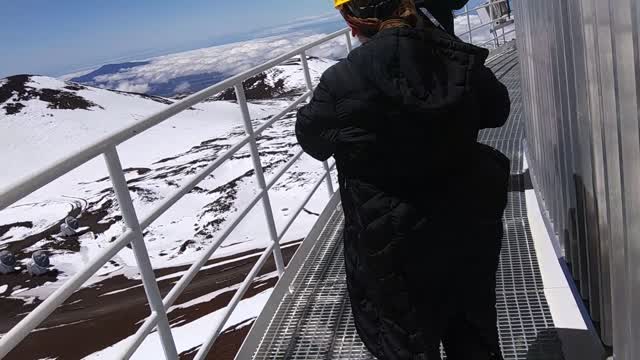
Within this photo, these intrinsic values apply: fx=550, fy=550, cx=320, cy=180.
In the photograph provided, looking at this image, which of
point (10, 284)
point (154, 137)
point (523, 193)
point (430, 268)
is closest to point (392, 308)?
point (430, 268)

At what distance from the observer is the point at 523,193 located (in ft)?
7.15

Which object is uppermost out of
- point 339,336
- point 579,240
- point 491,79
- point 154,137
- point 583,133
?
point 491,79

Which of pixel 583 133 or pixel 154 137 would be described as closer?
pixel 583 133

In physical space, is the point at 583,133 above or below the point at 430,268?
above

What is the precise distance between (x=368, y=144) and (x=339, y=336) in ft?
2.61

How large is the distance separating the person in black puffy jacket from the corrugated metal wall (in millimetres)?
153

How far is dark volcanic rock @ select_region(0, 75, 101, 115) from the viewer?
29.7 meters

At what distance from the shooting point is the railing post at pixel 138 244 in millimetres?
922

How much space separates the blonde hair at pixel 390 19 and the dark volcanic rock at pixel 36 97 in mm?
32213

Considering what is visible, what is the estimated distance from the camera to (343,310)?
1602 millimetres

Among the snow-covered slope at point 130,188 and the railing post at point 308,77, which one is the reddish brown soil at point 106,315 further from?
the railing post at point 308,77

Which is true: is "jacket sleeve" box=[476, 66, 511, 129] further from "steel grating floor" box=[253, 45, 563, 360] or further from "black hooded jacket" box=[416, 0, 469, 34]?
"steel grating floor" box=[253, 45, 563, 360]

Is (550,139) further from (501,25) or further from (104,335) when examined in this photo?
(104,335)

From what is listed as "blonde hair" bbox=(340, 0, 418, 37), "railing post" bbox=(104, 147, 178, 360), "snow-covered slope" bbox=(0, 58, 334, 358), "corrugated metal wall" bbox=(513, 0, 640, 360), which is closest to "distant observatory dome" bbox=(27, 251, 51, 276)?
"snow-covered slope" bbox=(0, 58, 334, 358)
